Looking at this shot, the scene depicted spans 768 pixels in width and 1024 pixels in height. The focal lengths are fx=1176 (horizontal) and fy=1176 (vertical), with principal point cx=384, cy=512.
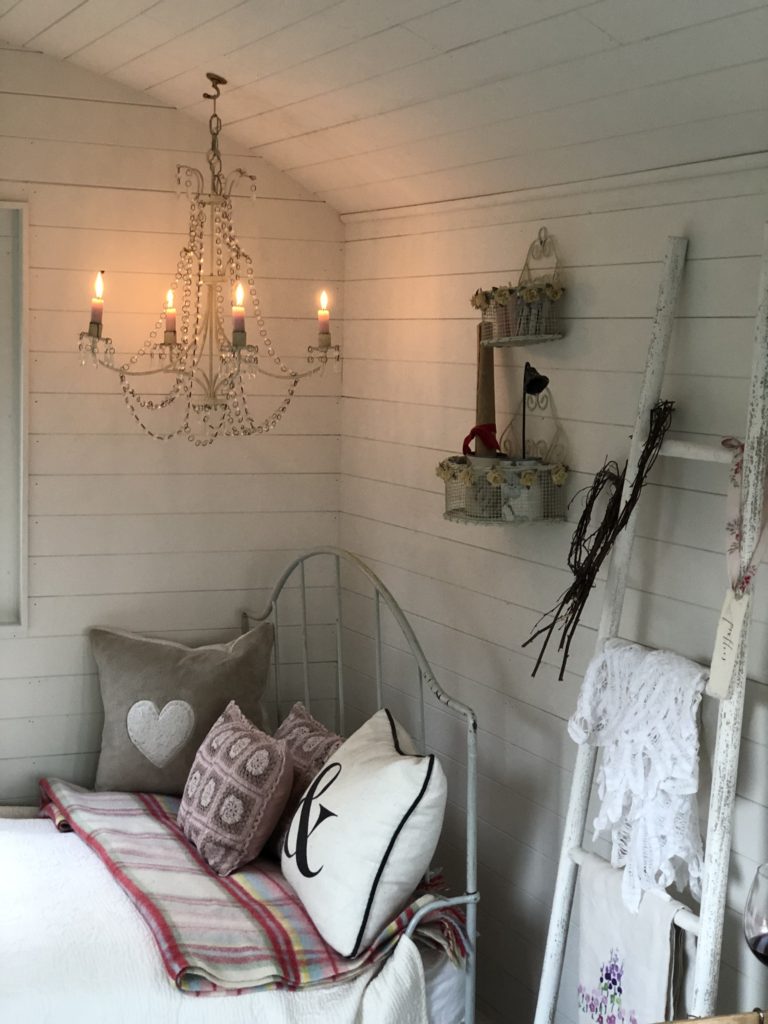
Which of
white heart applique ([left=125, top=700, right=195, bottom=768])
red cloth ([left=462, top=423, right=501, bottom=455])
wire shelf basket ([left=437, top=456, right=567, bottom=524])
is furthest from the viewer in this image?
white heart applique ([left=125, top=700, right=195, bottom=768])

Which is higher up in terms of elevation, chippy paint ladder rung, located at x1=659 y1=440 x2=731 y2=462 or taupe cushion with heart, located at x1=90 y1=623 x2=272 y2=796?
chippy paint ladder rung, located at x1=659 y1=440 x2=731 y2=462

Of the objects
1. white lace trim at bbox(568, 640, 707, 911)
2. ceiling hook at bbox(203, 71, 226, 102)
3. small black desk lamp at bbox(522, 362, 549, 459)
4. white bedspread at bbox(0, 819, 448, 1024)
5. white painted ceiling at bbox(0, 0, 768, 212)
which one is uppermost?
ceiling hook at bbox(203, 71, 226, 102)

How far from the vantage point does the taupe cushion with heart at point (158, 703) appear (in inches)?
126

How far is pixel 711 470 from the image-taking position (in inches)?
87.4

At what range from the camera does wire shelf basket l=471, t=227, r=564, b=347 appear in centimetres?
254

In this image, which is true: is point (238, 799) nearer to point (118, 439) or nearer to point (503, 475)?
point (503, 475)

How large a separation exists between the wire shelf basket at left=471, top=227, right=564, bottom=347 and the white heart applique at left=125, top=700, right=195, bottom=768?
4.42 feet

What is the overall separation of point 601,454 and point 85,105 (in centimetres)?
177

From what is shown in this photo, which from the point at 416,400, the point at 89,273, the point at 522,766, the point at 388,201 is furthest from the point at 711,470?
the point at 89,273

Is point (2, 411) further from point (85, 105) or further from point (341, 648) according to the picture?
point (341, 648)

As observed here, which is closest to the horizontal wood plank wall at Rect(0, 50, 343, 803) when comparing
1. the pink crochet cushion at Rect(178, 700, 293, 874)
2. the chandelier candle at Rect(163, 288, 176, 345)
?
the chandelier candle at Rect(163, 288, 176, 345)

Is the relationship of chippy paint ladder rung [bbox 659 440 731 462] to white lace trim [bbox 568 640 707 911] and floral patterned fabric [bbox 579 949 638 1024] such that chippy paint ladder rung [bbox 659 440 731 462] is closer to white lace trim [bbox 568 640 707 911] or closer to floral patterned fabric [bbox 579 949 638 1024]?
white lace trim [bbox 568 640 707 911]

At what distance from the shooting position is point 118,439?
11.0 feet

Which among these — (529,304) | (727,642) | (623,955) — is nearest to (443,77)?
(529,304)
